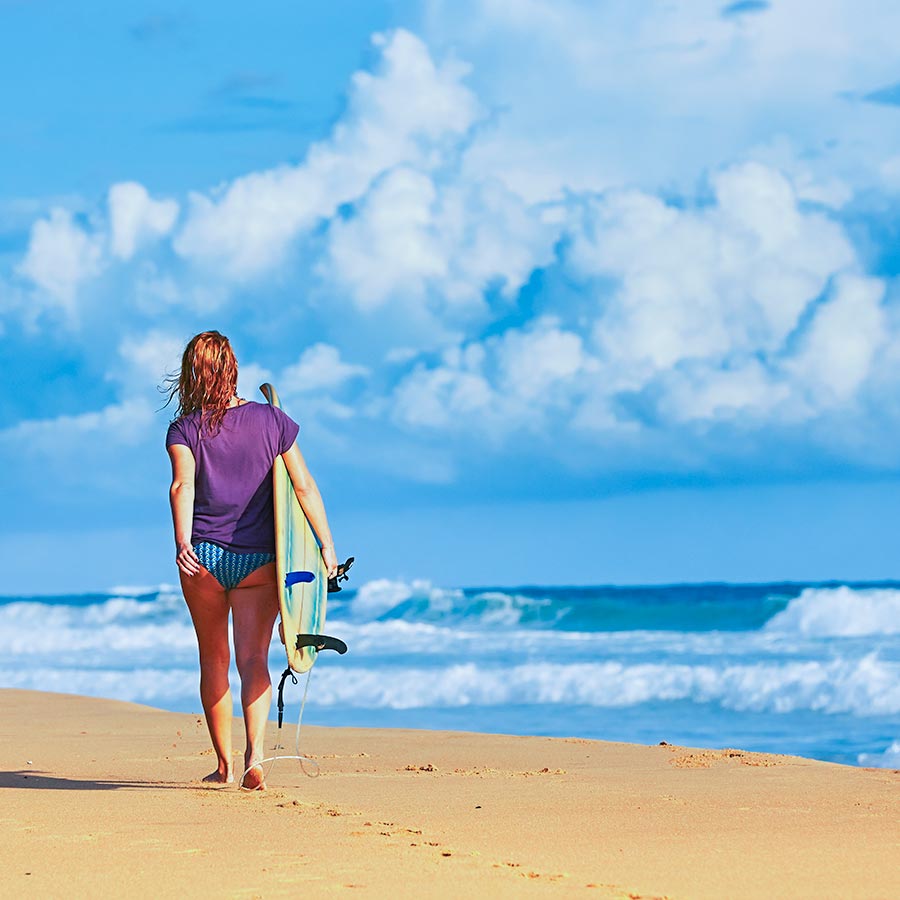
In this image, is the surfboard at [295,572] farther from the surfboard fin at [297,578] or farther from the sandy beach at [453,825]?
the sandy beach at [453,825]

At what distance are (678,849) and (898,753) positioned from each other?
6.72m

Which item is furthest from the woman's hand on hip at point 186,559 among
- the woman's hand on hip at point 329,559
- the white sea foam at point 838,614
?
the white sea foam at point 838,614

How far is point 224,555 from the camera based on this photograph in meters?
5.45

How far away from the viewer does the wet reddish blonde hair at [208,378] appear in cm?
549

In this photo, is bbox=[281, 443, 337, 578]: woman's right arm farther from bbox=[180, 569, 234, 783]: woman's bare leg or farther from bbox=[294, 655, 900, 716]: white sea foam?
bbox=[294, 655, 900, 716]: white sea foam

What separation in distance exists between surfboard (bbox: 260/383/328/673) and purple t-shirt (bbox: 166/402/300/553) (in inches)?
2.7

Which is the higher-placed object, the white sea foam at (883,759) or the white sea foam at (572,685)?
the white sea foam at (572,685)

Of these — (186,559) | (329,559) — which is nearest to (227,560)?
(186,559)

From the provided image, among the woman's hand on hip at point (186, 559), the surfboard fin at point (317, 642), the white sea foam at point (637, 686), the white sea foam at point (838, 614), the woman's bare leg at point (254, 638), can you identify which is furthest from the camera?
the white sea foam at point (838, 614)

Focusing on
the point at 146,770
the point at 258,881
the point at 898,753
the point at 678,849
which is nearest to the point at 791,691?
the point at 898,753

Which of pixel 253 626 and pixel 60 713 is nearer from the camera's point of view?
pixel 253 626

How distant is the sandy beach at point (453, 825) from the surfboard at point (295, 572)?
616mm

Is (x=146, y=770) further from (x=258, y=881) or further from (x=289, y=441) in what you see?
(x=258, y=881)

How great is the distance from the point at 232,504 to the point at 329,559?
46 cm
